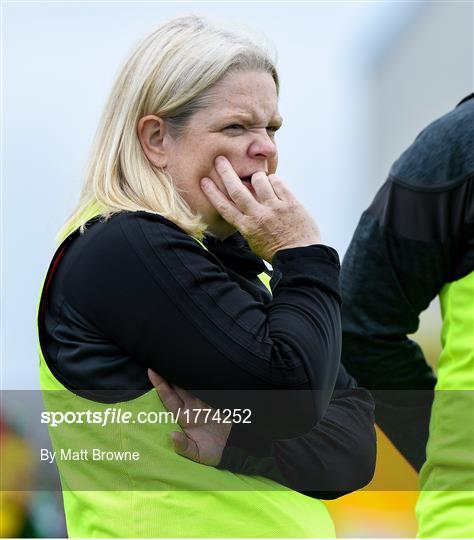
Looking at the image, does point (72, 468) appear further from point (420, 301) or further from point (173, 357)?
point (420, 301)

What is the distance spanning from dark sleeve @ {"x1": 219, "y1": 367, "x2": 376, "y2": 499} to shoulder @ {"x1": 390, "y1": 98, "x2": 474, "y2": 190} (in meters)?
0.54

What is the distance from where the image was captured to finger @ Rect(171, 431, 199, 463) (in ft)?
5.53

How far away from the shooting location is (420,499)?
6.67 feet

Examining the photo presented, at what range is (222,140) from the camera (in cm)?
189

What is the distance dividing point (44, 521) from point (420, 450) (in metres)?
1.49

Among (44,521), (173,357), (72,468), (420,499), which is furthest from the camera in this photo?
(44,521)

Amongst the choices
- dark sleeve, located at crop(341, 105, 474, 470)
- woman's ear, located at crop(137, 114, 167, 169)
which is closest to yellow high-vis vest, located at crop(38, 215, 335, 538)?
woman's ear, located at crop(137, 114, 167, 169)

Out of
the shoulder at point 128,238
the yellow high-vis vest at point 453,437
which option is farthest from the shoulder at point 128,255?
the yellow high-vis vest at point 453,437

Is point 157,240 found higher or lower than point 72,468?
higher

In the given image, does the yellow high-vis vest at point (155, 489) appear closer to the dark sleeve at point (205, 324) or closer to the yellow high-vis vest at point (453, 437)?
the dark sleeve at point (205, 324)

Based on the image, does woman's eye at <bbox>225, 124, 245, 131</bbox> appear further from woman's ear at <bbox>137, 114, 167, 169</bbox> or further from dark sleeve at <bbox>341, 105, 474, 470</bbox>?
dark sleeve at <bbox>341, 105, 474, 470</bbox>

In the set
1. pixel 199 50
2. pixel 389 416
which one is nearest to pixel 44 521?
pixel 389 416

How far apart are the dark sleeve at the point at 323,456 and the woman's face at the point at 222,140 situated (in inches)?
18.9

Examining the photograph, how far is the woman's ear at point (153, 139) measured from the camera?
74.9 inches
